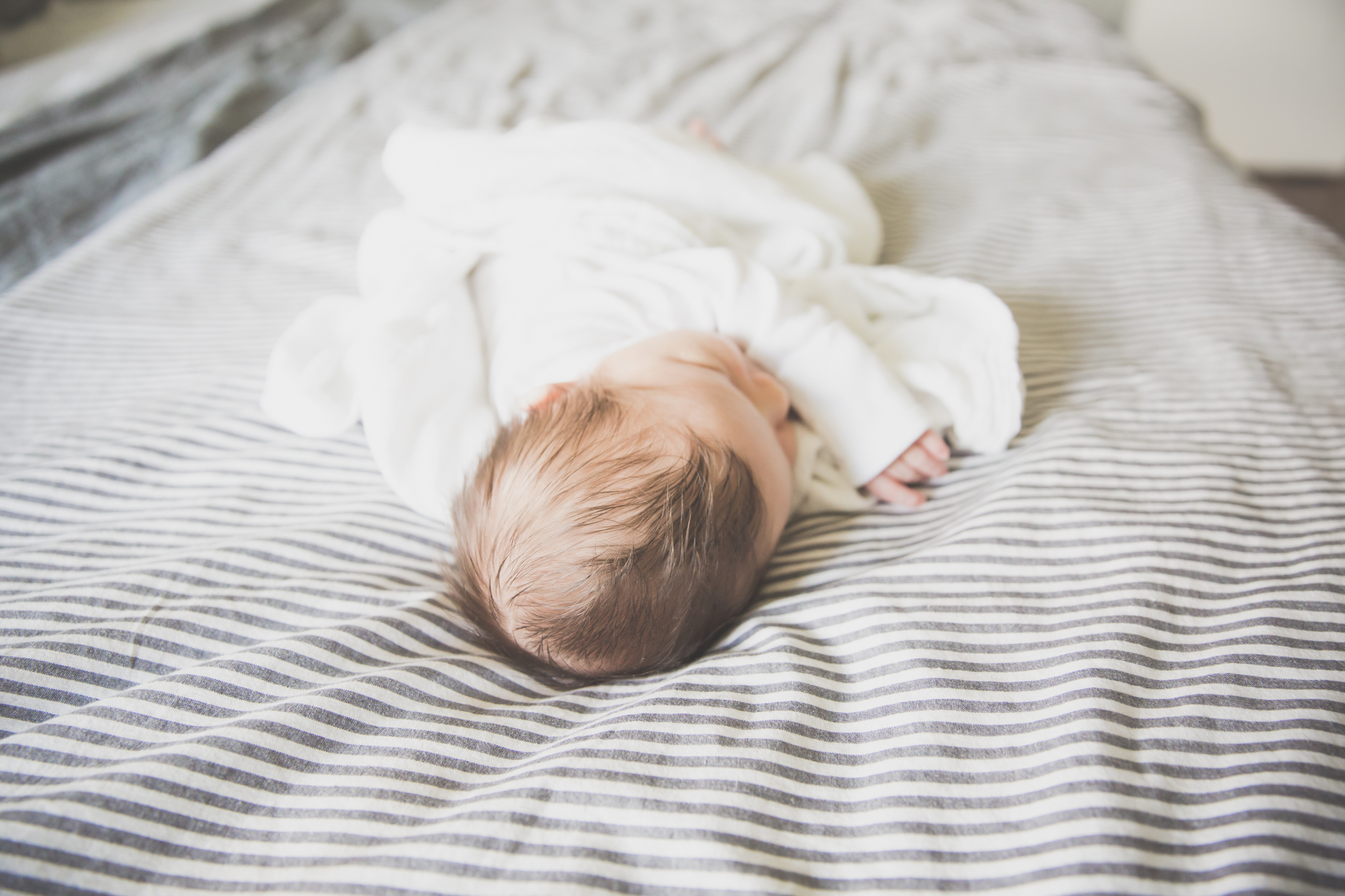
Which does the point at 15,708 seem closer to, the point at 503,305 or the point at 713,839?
the point at 713,839

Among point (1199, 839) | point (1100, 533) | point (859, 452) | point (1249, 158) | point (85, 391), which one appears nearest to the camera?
point (1199, 839)

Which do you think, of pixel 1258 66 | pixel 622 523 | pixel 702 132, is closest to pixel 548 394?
pixel 622 523

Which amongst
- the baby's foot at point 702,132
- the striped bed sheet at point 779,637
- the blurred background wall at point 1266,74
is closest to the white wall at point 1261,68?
the blurred background wall at point 1266,74

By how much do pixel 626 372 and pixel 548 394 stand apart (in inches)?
3.3

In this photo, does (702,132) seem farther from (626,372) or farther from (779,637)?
(779,637)

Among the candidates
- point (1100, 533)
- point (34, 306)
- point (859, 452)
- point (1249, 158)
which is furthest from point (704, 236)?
point (1249, 158)

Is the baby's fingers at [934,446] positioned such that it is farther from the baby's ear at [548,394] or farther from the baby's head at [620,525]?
the baby's ear at [548,394]

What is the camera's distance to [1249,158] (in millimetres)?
2377

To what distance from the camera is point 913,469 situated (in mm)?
734

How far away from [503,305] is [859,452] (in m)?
0.44

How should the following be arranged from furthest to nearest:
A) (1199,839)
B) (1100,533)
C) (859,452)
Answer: (859,452) < (1100,533) < (1199,839)

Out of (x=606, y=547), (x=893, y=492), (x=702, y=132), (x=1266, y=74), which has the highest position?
(x=702, y=132)

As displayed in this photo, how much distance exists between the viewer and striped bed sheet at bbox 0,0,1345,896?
40 cm

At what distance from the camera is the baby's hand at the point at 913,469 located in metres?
0.72
